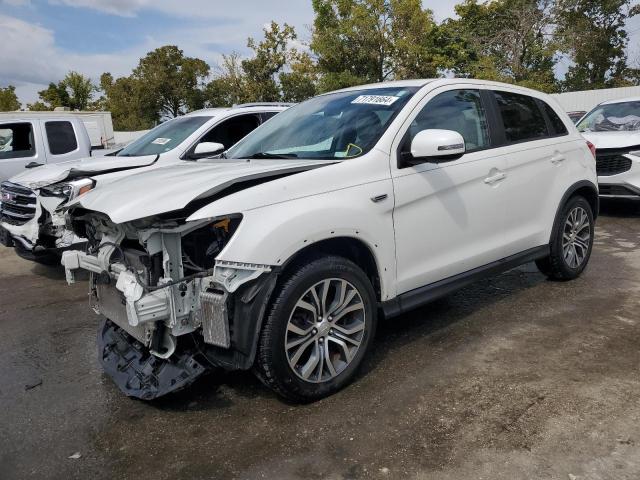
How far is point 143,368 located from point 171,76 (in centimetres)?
4122

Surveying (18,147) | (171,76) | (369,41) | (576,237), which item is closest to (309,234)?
(576,237)

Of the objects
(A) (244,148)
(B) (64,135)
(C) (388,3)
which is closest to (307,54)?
(C) (388,3)

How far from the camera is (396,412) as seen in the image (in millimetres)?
3018

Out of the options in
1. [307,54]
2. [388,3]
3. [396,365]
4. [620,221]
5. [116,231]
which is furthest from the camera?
[307,54]

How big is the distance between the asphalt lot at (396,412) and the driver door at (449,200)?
59 centimetres

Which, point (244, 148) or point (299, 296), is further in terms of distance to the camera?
point (244, 148)

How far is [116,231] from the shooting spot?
3.17m

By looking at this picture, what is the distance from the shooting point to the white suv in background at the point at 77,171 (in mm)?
5754

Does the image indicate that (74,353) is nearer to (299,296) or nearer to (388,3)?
(299,296)

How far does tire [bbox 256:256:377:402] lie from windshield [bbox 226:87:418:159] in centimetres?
83

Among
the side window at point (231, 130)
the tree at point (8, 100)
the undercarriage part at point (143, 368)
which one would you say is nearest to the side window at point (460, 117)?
the undercarriage part at point (143, 368)

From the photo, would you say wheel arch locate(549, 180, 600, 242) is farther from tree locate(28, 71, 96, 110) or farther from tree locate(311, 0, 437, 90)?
tree locate(28, 71, 96, 110)

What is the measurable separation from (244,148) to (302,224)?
62.7 inches

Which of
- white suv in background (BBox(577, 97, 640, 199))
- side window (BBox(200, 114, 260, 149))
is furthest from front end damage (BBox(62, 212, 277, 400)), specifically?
white suv in background (BBox(577, 97, 640, 199))
